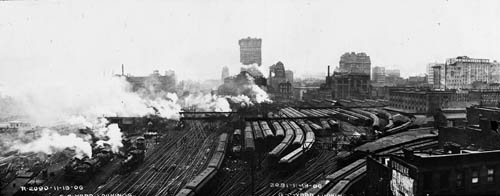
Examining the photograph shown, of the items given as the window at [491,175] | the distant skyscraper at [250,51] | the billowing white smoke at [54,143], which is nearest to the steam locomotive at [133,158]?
the billowing white smoke at [54,143]

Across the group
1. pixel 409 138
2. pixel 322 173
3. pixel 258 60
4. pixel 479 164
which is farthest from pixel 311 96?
pixel 479 164

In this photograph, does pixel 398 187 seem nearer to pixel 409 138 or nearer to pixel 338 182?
pixel 338 182

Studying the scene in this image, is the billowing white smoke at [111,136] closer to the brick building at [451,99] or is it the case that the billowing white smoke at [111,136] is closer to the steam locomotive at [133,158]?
the steam locomotive at [133,158]

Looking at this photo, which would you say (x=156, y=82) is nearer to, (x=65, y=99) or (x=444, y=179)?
(x=65, y=99)

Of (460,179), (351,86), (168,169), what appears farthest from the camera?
(351,86)

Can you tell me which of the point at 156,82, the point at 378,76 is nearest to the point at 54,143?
the point at 156,82
